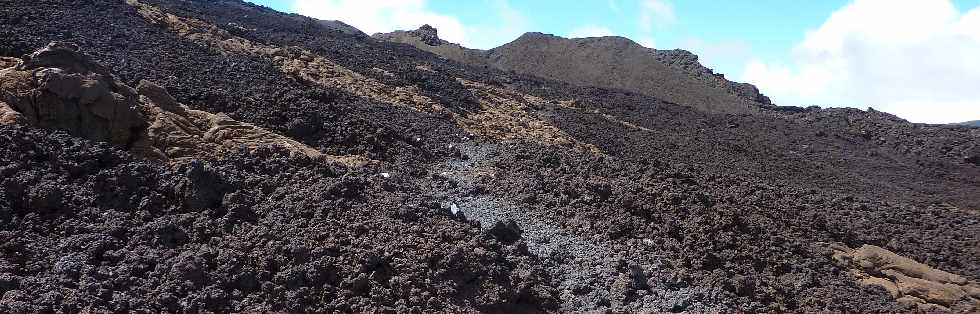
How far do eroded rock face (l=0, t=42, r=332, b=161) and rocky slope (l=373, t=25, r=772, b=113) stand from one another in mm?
30537

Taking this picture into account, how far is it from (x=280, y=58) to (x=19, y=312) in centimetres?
1120

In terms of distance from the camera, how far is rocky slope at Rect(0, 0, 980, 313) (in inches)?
273

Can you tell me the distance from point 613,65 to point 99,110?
36706 mm

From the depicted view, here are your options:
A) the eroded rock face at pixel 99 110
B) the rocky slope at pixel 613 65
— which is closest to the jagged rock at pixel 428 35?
the rocky slope at pixel 613 65

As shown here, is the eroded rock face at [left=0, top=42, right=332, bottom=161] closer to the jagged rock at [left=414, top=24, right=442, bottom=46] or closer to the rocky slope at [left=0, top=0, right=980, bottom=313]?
the rocky slope at [left=0, top=0, right=980, bottom=313]

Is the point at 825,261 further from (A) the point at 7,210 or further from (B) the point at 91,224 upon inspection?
(A) the point at 7,210

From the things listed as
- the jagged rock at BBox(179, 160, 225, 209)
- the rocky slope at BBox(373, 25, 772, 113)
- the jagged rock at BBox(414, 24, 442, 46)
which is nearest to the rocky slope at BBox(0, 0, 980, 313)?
the jagged rock at BBox(179, 160, 225, 209)

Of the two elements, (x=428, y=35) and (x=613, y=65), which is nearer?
(x=613, y=65)

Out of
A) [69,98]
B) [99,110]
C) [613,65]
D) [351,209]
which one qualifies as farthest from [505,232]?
[613,65]

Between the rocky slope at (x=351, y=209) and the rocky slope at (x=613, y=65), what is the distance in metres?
21.6

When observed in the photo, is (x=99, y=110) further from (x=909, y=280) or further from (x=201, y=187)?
(x=909, y=280)

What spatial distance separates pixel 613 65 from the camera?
1660 inches

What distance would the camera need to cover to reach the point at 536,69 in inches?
1710

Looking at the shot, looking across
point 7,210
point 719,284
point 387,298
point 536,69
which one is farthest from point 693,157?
point 536,69
